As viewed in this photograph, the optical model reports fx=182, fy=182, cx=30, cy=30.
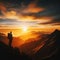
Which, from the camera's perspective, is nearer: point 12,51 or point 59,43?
point 12,51

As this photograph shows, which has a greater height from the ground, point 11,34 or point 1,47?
point 11,34

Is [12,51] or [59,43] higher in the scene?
[59,43]

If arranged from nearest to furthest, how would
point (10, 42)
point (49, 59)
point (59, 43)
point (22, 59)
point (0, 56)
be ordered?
1. point (0, 56)
2. point (22, 59)
3. point (10, 42)
4. point (49, 59)
5. point (59, 43)

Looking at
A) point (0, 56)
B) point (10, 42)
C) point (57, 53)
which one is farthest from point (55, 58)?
point (0, 56)

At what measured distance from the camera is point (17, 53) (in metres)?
76.0

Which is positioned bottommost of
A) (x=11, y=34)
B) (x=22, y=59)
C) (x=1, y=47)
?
(x=22, y=59)

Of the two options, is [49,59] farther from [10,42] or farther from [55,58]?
[10,42]

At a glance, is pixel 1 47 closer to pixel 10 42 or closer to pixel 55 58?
pixel 10 42

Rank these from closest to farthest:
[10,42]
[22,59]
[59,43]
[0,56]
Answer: [0,56]
[22,59]
[10,42]
[59,43]

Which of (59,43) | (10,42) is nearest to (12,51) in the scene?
(10,42)

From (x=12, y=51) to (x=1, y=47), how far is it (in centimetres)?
489

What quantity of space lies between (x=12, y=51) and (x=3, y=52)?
3753mm

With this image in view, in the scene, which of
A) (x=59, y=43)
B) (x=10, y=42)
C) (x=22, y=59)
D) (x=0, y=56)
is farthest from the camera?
(x=59, y=43)

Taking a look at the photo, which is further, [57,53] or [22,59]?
[57,53]
